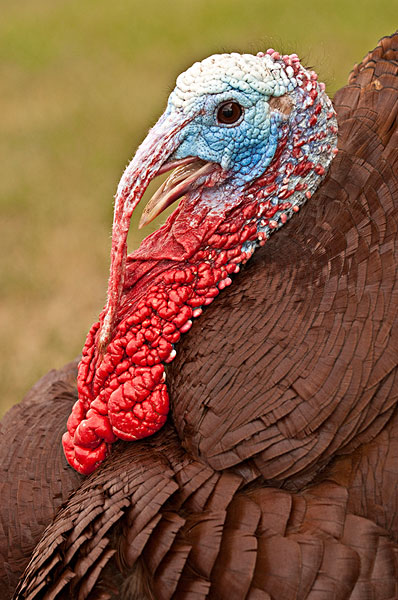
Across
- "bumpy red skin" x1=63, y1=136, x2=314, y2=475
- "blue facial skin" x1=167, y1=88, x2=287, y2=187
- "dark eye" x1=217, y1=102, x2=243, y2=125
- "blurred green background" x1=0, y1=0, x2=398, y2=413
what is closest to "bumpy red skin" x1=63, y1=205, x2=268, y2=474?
"bumpy red skin" x1=63, y1=136, x2=314, y2=475

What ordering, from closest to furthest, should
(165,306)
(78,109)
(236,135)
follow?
(236,135) < (165,306) < (78,109)

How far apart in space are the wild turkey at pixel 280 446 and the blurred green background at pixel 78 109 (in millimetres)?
2120

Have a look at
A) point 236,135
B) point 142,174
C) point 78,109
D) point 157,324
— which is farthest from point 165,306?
point 78,109

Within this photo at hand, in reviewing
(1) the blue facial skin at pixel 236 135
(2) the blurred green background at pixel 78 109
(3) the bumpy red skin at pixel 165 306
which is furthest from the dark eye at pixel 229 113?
(2) the blurred green background at pixel 78 109

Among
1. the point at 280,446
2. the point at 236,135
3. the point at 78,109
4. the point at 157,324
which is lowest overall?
the point at 280,446

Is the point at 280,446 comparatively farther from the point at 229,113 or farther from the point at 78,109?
the point at 78,109

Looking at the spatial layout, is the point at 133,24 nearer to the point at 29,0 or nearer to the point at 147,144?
the point at 29,0

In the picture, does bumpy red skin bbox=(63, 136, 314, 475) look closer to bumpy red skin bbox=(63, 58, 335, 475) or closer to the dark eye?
bumpy red skin bbox=(63, 58, 335, 475)

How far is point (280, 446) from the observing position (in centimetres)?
179

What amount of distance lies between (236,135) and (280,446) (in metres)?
0.74

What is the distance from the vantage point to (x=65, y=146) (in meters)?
6.22

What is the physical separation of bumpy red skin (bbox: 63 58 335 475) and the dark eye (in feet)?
0.51

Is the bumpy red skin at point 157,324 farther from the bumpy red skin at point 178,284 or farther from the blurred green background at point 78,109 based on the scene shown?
the blurred green background at point 78,109

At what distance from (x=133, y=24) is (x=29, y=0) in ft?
4.50
